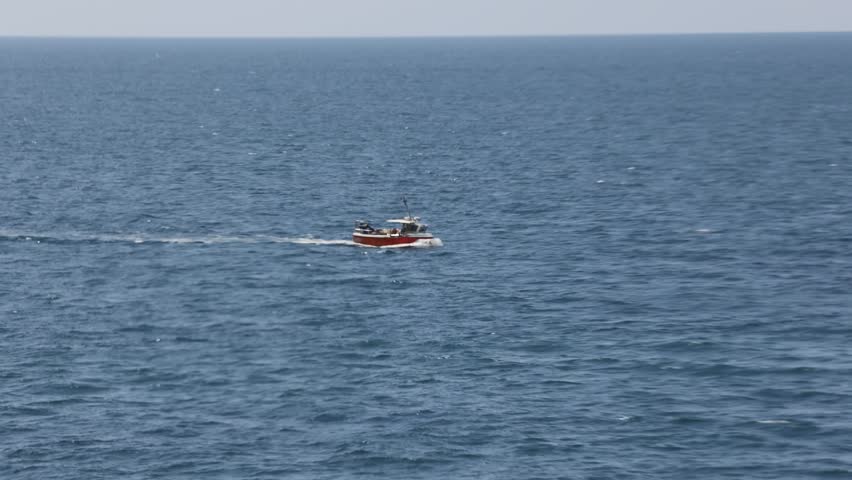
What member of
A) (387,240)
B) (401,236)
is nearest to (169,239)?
(387,240)

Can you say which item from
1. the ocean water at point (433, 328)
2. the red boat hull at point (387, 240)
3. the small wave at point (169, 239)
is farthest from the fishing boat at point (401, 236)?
the ocean water at point (433, 328)

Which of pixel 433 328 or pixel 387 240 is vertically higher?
pixel 387 240

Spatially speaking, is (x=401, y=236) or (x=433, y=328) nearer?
(x=433, y=328)

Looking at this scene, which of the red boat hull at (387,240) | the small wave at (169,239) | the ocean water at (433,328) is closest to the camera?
the ocean water at (433,328)

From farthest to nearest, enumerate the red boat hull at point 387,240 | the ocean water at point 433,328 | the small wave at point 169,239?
1. the small wave at point 169,239
2. the red boat hull at point 387,240
3. the ocean water at point 433,328

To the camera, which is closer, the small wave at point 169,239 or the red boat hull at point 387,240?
the red boat hull at point 387,240

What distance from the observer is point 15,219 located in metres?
123

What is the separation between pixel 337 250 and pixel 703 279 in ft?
106

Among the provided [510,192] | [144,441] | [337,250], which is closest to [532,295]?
[337,250]

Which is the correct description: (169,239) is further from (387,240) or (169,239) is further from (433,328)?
(433,328)

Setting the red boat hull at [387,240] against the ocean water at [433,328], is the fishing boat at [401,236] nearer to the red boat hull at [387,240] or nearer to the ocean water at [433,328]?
the red boat hull at [387,240]

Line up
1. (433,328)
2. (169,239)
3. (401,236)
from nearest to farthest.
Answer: (433,328) < (401,236) < (169,239)

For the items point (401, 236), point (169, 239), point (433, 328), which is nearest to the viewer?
point (433, 328)

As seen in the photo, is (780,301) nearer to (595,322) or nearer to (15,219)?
(595,322)
